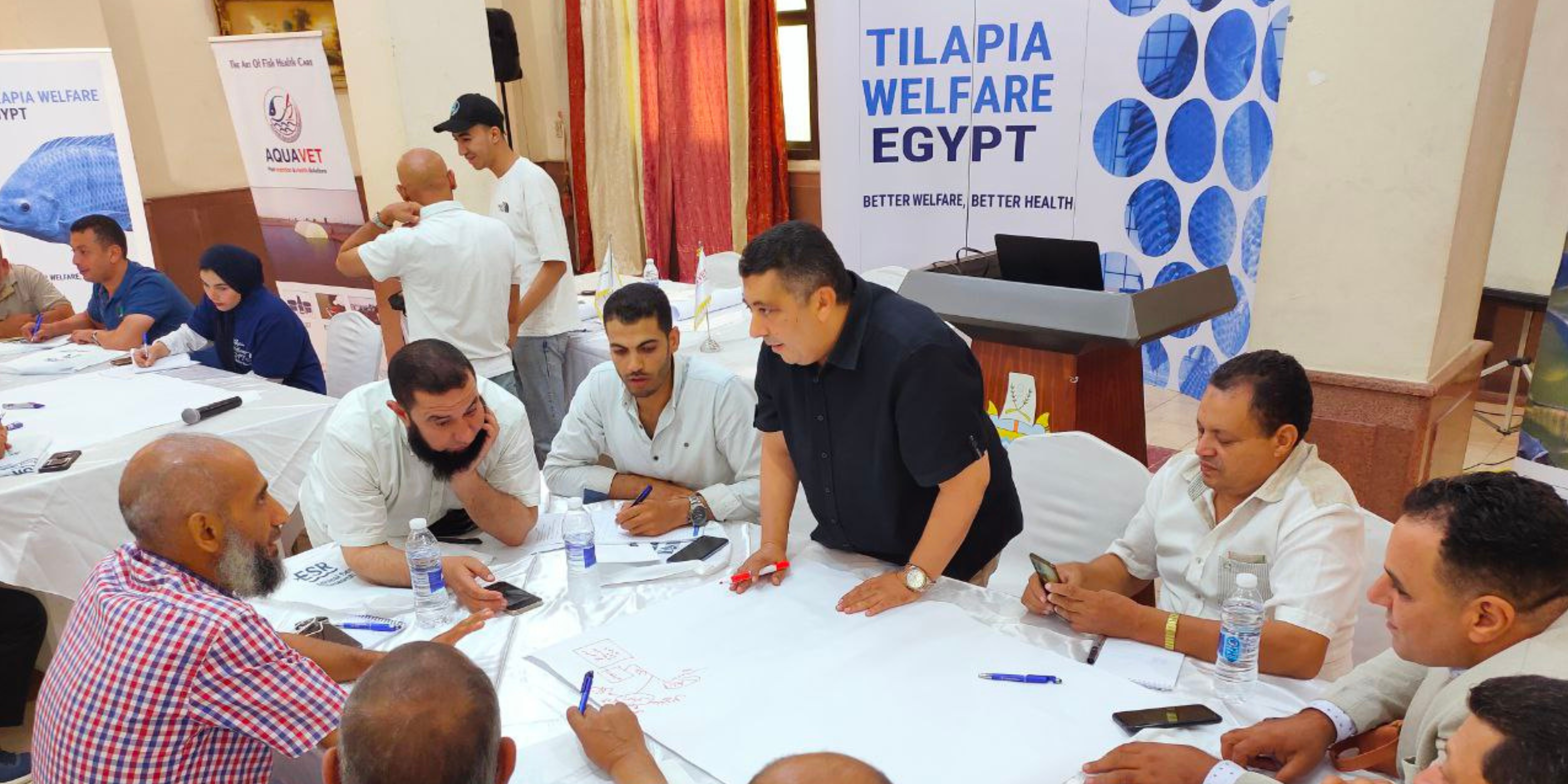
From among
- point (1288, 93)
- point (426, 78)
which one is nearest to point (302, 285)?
point (426, 78)

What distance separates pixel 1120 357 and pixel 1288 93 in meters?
1.03

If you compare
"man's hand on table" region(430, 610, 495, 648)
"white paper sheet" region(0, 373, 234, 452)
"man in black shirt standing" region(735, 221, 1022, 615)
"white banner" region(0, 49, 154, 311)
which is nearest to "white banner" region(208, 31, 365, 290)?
"white banner" region(0, 49, 154, 311)

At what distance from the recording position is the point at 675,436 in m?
2.54

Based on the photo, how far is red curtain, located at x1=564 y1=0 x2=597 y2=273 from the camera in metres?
7.52

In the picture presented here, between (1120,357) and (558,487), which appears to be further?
(1120,357)

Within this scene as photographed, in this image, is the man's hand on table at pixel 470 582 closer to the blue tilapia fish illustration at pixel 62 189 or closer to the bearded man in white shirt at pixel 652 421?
the bearded man in white shirt at pixel 652 421

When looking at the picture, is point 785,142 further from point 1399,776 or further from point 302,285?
point 1399,776

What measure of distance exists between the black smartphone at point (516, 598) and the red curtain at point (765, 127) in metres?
5.09

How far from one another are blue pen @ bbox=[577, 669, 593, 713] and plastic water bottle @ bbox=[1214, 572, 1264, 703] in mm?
1009

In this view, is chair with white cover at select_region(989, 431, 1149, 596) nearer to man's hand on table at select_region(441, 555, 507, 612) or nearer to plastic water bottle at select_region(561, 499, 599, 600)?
plastic water bottle at select_region(561, 499, 599, 600)

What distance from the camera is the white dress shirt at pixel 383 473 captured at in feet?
6.91

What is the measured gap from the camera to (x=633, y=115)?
7465 mm

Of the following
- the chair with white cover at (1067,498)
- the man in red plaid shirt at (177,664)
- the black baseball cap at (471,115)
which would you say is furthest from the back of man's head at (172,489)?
the black baseball cap at (471,115)

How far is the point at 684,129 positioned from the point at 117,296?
12.9 feet
